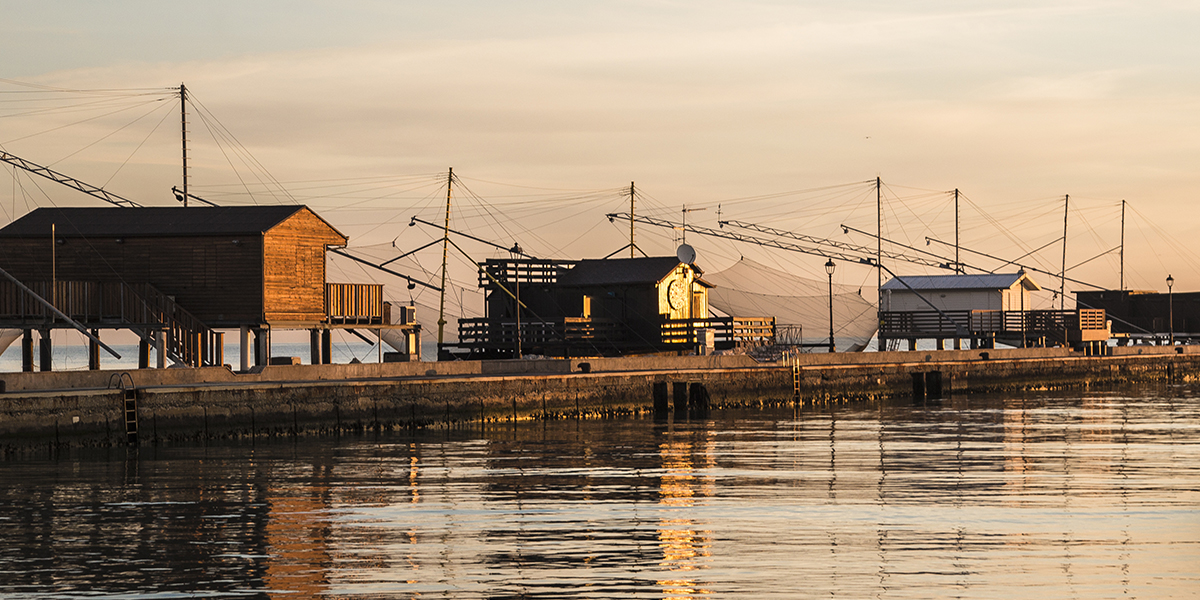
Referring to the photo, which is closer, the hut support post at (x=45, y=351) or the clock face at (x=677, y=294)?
the hut support post at (x=45, y=351)

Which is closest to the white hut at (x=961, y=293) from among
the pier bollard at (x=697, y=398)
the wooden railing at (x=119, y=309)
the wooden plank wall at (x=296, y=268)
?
the pier bollard at (x=697, y=398)

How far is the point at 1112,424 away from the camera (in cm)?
5162

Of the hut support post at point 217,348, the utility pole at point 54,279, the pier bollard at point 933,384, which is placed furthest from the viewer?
the pier bollard at point 933,384

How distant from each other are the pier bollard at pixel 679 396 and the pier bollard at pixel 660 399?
47 centimetres

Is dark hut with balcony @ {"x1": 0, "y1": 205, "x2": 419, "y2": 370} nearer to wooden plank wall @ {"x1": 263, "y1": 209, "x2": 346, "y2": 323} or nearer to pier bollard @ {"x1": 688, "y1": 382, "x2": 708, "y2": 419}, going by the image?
wooden plank wall @ {"x1": 263, "y1": 209, "x2": 346, "y2": 323}

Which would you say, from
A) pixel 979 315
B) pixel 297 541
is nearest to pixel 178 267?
pixel 297 541

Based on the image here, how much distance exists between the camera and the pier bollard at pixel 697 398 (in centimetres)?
6106

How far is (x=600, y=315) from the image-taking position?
244 feet

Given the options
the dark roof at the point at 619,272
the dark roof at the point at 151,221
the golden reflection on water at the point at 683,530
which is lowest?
the golden reflection on water at the point at 683,530

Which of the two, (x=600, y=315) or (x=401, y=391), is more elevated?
(x=600, y=315)

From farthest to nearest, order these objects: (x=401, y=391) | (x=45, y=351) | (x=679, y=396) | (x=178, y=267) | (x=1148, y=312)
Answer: (x=1148, y=312), (x=679, y=396), (x=178, y=267), (x=45, y=351), (x=401, y=391)

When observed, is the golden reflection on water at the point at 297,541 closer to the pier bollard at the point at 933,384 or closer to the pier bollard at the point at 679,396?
the pier bollard at the point at 679,396

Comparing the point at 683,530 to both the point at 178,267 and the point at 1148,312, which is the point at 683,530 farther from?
the point at 1148,312

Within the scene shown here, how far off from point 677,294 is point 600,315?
416 centimetres
